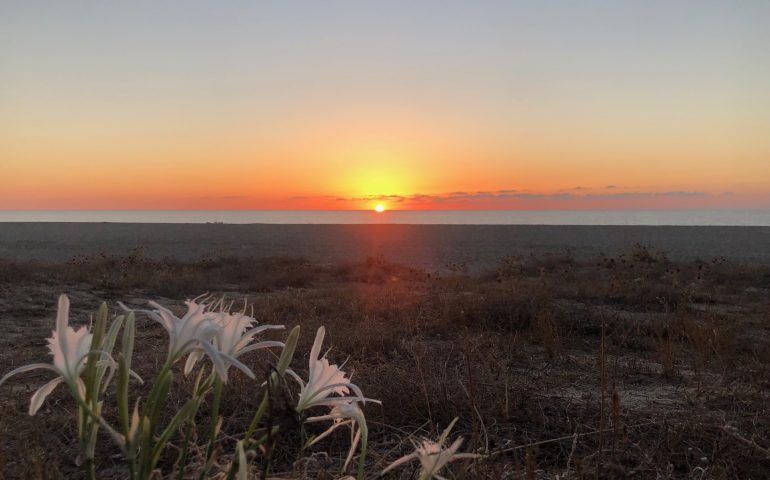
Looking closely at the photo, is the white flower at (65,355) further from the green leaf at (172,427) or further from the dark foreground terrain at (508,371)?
the dark foreground terrain at (508,371)

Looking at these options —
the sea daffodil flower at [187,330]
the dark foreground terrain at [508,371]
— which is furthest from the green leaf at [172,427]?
the dark foreground terrain at [508,371]

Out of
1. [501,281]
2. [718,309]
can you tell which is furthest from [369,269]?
[718,309]

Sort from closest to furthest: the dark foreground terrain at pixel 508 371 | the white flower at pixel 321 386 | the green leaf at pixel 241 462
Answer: the green leaf at pixel 241 462 < the white flower at pixel 321 386 < the dark foreground terrain at pixel 508 371

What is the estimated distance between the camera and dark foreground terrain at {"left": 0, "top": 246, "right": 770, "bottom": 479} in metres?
2.31

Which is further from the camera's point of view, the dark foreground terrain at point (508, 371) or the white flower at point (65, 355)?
the dark foreground terrain at point (508, 371)

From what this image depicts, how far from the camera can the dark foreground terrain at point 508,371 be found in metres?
2.31

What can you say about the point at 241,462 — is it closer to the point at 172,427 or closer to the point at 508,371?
the point at 172,427

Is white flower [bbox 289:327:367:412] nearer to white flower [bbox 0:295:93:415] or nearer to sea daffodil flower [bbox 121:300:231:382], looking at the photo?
sea daffodil flower [bbox 121:300:231:382]

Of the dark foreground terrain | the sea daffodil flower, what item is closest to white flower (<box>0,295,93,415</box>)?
the sea daffodil flower

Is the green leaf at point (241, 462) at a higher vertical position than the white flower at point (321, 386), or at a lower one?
lower

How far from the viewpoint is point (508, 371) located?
12.4 ft

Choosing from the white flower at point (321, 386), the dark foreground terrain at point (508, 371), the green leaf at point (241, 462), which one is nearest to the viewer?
the green leaf at point (241, 462)

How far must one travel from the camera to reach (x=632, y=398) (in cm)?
332

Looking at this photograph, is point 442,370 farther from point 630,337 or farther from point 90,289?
point 90,289
